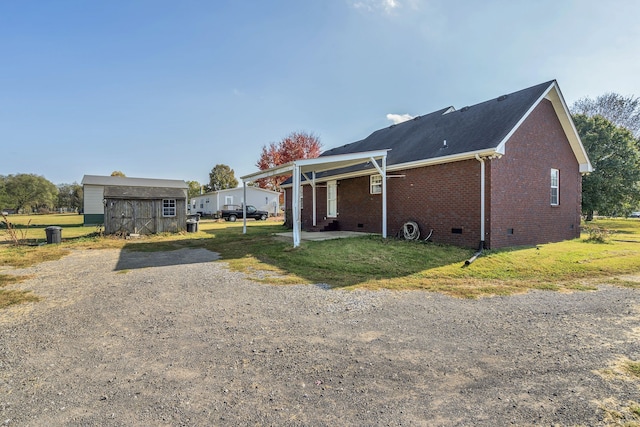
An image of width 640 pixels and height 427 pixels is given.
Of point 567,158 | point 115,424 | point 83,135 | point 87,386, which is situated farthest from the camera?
point 83,135

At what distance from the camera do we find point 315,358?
3.41 meters

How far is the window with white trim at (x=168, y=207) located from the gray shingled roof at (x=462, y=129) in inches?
493

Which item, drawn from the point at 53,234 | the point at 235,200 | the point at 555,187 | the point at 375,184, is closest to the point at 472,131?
the point at 375,184

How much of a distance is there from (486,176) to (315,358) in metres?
9.17

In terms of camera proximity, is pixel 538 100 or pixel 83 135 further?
pixel 83 135

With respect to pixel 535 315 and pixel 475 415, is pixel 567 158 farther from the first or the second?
pixel 475 415

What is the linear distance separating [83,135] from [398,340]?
25.8m

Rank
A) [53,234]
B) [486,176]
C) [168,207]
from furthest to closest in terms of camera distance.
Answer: [168,207] → [53,234] → [486,176]

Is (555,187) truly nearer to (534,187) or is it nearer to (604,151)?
(534,187)

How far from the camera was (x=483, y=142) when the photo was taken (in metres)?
10.5

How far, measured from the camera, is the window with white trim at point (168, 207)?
18280 millimetres

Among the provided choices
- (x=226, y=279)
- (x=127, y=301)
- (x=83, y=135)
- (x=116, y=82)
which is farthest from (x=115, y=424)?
(x=83, y=135)

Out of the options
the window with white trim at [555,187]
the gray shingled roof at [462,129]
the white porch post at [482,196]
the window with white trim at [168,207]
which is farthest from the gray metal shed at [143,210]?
the window with white trim at [555,187]

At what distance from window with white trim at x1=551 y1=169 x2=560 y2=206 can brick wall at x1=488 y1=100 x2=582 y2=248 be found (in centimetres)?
21
